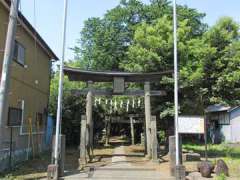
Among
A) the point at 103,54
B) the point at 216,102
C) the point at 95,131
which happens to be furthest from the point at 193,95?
the point at 103,54

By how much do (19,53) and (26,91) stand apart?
210cm

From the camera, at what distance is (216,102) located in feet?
58.5

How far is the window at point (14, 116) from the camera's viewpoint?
13.5m

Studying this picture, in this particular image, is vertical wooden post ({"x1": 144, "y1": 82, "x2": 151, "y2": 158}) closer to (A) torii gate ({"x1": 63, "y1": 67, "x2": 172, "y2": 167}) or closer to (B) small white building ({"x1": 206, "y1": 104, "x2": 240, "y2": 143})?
(A) torii gate ({"x1": 63, "y1": 67, "x2": 172, "y2": 167})

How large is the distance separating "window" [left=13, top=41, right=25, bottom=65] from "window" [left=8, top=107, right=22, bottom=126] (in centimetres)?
219

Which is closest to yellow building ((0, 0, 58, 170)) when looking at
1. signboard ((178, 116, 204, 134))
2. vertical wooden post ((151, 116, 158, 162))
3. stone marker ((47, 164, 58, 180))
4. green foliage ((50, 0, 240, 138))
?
stone marker ((47, 164, 58, 180))

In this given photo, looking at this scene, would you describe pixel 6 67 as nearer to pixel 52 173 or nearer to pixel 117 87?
pixel 52 173

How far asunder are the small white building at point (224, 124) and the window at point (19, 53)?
668 inches

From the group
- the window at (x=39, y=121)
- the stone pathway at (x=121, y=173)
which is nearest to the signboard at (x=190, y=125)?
the stone pathway at (x=121, y=173)

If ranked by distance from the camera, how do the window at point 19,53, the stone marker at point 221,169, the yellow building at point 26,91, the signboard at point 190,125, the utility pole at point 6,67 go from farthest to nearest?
the window at point 19,53, the yellow building at point 26,91, the signboard at point 190,125, the stone marker at point 221,169, the utility pole at point 6,67

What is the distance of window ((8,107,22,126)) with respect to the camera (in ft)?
44.2

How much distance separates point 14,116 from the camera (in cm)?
1406

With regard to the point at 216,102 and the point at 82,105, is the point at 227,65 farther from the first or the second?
the point at 82,105

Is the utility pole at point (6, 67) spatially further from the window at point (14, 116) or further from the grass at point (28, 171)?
the window at point (14, 116)
